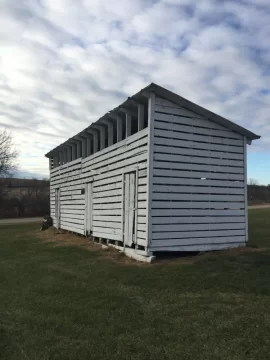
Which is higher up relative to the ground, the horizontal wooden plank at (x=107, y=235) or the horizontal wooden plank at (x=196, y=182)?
the horizontal wooden plank at (x=196, y=182)

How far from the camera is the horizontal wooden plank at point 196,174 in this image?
9.15m

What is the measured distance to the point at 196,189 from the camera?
9648 mm

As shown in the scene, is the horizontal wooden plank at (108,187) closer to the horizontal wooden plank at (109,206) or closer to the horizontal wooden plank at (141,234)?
A: the horizontal wooden plank at (109,206)

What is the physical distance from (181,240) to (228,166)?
99.0 inches

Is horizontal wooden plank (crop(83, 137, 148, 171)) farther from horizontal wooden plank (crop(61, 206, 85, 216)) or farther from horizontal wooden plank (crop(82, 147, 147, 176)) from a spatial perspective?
horizontal wooden plank (crop(61, 206, 85, 216))

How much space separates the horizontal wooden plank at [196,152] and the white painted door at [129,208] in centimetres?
126

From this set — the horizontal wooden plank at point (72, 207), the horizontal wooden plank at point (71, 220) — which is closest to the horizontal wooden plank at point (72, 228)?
the horizontal wooden plank at point (71, 220)

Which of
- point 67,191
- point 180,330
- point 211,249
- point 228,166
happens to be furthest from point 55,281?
point 67,191

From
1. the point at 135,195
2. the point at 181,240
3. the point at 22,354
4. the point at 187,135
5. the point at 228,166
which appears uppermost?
the point at 187,135

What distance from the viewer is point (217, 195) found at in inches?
395

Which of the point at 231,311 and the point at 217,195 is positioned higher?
the point at 217,195

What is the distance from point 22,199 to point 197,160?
3436 cm

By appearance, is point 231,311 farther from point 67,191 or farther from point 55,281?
point 67,191

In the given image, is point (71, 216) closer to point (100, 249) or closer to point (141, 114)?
point (100, 249)
